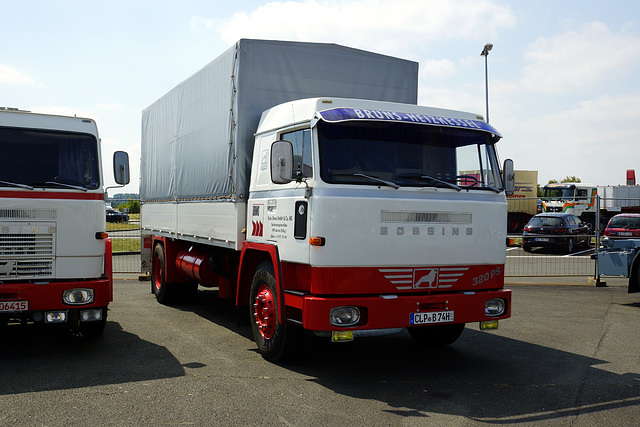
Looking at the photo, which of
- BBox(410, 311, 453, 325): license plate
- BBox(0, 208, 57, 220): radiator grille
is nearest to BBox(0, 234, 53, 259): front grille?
BBox(0, 208, 57, 220): radiator grille

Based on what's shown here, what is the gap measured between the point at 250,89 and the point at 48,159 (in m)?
2.54

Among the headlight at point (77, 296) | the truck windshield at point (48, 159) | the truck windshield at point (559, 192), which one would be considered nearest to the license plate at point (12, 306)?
the headlight at point (77, 296)

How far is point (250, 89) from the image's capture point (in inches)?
318

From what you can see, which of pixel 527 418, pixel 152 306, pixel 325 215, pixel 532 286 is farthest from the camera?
pixel 532 286

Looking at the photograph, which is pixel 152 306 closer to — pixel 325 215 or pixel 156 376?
pixel 156 376

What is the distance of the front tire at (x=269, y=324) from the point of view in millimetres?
6770

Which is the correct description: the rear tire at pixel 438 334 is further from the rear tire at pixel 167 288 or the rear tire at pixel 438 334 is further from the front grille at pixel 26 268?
the rear tire at pixel 167 288

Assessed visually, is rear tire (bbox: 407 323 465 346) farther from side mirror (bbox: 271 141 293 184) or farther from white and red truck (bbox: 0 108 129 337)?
white and red truck (bbox: 0 108 129 337)

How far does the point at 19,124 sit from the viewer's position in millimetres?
7438

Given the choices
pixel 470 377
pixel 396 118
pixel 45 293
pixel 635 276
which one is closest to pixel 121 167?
pixel 45 293

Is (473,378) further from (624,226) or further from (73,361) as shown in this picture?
(624,226)

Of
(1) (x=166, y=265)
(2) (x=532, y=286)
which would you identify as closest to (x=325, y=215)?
(1) (x=166, y=265)

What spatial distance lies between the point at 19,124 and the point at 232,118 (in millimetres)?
2499

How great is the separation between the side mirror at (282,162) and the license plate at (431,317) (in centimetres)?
184
